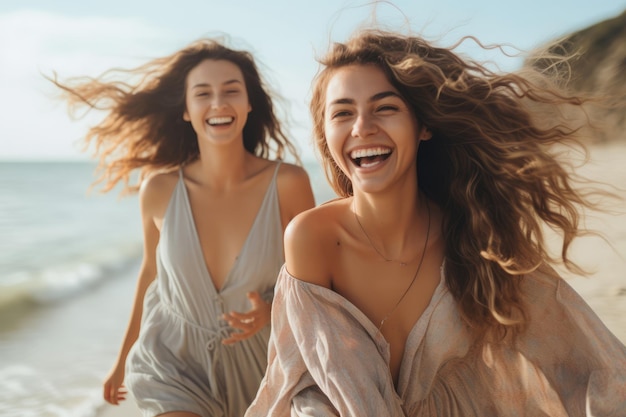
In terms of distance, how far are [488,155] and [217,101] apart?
5.70 ft

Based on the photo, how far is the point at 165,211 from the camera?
440cm

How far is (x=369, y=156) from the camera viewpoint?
3.05 metres

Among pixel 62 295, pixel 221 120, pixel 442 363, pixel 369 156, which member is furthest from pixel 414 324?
pixel 62 295

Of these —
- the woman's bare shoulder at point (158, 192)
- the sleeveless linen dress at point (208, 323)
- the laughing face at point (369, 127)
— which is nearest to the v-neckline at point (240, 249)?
the sleeveless linen dress at point (208, 323)

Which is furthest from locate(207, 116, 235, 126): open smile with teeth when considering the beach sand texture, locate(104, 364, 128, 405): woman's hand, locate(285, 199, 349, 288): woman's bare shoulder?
the beach sand texture

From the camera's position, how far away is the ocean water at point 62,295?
22.5 feet

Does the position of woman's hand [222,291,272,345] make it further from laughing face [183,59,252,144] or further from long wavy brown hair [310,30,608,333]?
long wavy brown hair [310,30,608,333]

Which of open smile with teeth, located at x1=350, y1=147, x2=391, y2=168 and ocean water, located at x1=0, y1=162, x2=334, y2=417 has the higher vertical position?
open smile with teeth, located at x1=350, y1=147, x2=391, y2=168

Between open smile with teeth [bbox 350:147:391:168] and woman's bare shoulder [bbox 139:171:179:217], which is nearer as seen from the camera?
open smile with teeth [bbox 350:147:391:168]

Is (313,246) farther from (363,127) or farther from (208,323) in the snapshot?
(208,323)

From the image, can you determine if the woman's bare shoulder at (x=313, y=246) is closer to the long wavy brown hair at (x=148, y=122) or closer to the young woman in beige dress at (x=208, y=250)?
the young woman in beige dress at (x=208, y=250)

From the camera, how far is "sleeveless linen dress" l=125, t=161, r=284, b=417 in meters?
4.17

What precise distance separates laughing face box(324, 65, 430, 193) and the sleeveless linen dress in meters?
1.31

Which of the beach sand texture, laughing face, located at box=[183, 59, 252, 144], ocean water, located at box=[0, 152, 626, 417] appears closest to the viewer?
laughing face, located at box=[183, 59, 252, 144]
